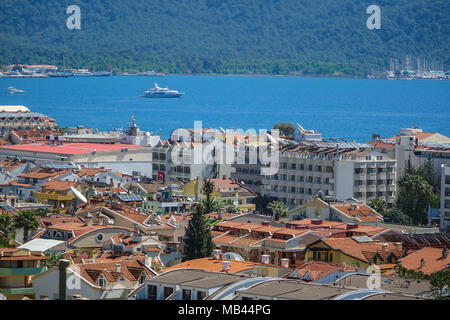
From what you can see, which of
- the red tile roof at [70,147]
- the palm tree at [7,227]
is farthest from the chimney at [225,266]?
the red tile roof at [70,147]

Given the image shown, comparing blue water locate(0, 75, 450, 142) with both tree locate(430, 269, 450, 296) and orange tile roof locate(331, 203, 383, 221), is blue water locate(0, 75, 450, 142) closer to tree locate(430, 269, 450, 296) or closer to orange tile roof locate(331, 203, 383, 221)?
orange tile roof locate(331, 203, 383, 221)

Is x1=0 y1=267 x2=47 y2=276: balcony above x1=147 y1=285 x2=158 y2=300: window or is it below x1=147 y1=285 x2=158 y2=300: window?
above

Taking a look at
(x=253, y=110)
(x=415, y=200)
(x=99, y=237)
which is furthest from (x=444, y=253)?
(x=253, y=110)

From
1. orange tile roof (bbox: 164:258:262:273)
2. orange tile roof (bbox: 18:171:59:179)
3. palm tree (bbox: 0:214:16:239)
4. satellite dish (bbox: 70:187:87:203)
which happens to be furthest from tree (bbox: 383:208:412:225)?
orange tile roof (bbox: 164:258:262:273)

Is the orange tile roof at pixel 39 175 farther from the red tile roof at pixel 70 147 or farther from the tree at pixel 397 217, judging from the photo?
the tree at pixel 397 217

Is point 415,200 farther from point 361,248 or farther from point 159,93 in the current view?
point 159,93

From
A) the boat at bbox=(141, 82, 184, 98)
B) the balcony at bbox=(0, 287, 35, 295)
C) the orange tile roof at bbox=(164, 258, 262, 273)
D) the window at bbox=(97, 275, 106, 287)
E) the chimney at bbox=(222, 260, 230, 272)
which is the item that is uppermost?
the boat at bbox=(141, 82, 184, 98)
